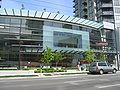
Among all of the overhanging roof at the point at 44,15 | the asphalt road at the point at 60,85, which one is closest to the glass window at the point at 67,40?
the overhanging roof at the point at 44,15

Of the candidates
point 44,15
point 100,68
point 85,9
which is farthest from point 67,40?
point 85,9

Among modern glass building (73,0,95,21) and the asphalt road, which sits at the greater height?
modern glass building (73,0,95,21)

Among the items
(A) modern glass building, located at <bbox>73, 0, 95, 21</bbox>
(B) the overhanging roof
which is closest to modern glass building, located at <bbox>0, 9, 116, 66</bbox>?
(B) the overhanging roof

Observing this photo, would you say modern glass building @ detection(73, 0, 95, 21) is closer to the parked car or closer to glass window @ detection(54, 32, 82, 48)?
glass window @ detection(54, 32, 82, 48)

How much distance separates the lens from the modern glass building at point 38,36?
46.2 meters

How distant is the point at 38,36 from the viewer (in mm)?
50156

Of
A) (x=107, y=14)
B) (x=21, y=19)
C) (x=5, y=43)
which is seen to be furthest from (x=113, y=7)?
(x=5, y=43)

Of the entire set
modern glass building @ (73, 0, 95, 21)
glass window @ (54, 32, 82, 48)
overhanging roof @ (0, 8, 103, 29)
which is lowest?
glass window @ (54, 32, 82, 48)

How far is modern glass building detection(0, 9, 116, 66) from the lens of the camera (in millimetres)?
46156

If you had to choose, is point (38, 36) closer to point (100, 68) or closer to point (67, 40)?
point (67, 40)

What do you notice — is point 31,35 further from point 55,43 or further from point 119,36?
point 119,36

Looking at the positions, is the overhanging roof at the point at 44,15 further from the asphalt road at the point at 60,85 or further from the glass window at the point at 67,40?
the asphalt road at the point at 60,85

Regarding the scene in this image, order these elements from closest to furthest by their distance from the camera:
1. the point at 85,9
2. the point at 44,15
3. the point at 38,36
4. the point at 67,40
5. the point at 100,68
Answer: the point at 100,68
the point at 44,15
the point at 38,36
the point at 67,40
the point at 85,9

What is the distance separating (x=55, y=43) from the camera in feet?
168
